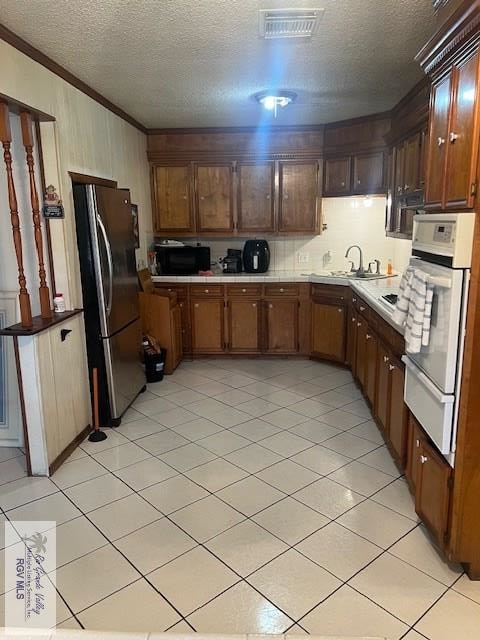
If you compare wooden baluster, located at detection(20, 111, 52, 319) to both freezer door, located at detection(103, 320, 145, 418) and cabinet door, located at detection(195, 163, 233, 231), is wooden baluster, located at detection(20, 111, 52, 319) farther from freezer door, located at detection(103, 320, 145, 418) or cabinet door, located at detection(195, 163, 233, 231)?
cabinet door, located at detection(195, 163, 233, 231)

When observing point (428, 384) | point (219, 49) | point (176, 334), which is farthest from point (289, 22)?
point (176, 334)

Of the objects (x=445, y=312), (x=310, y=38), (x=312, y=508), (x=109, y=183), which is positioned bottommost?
(x=312, y=508)

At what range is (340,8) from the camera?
2.22m

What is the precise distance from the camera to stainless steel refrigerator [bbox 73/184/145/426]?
125 inches

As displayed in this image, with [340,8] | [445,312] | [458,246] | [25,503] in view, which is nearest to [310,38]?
[340,8]

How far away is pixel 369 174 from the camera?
4559 mm

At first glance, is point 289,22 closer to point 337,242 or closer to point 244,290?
point 244,290

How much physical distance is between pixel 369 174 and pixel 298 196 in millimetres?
806

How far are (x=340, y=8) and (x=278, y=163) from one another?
2.81 m

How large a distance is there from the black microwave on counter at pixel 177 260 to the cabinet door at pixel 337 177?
1540mm

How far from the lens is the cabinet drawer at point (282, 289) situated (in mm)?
4957

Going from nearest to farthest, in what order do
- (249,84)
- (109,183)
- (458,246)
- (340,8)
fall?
(458,246) < (340,8) < (249,84) < (109,183)

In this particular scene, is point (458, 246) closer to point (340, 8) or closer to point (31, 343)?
point (340, 8)

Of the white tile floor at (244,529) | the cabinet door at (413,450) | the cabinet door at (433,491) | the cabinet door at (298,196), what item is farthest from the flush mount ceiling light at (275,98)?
the cabinet door at (433,491)
